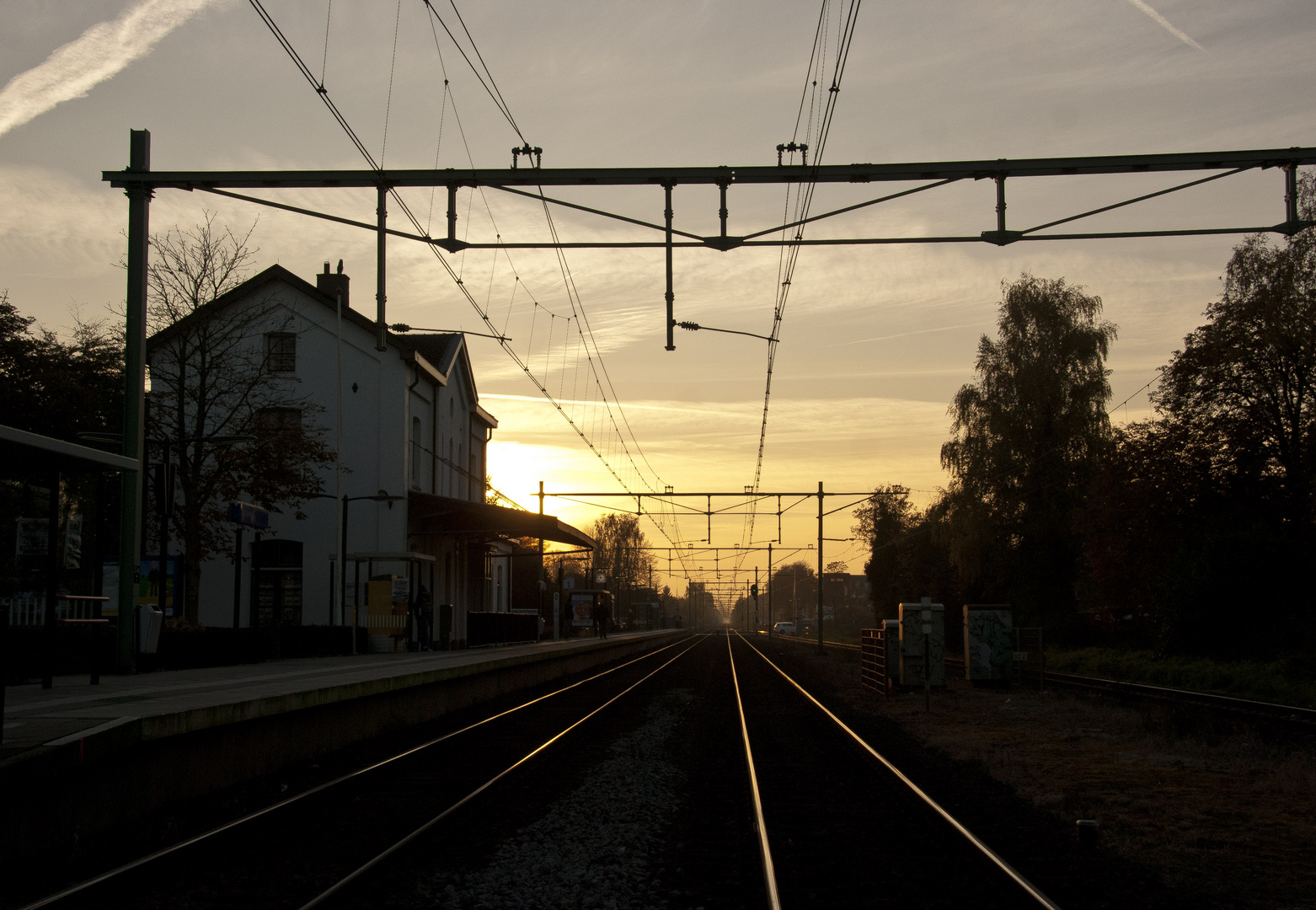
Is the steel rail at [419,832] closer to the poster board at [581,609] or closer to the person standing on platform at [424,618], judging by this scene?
the person standing on platform at [424,618]

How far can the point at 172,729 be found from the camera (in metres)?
9.57

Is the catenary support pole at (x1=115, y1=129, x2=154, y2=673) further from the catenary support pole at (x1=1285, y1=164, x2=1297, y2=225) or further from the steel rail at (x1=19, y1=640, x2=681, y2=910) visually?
the catenary support pole at (x1=1285, y1=164, x2=1297, y2=225)

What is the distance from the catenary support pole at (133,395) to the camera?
15.0 metres

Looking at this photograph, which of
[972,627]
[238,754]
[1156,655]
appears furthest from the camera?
[1156,655]

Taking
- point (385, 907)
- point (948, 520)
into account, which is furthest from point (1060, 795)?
point (948, 520)

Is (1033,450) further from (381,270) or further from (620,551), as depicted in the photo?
(620,551)

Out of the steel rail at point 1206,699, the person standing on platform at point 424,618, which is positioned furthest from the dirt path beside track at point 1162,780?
the person standing on platform at point 424,618

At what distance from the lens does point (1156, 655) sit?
32.0 m

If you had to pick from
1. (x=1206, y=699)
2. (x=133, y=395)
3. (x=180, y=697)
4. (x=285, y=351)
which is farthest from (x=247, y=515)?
(x=285, y=351)

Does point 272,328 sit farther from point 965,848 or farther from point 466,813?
point 965,848

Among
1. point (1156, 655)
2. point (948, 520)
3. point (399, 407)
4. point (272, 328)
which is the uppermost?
point (272, 328)

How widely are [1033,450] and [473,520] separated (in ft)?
71.1

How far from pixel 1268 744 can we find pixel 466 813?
10593 mm

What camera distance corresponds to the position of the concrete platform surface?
348 inches
